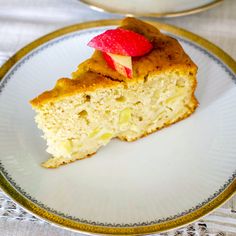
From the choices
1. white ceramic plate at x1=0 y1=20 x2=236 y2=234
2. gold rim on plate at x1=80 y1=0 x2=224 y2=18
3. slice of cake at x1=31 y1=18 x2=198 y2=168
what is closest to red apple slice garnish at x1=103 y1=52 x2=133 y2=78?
slice of cake at x1=31 y1=18 x2=198 y2=168

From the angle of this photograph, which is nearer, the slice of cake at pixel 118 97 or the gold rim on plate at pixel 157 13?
the slice of cake at pixel 118 97

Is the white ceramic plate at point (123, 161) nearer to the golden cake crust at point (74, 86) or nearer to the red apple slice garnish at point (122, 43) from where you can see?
the golden cake crust at point (74, 86)

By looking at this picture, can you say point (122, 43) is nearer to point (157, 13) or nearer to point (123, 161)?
point (123, 161)

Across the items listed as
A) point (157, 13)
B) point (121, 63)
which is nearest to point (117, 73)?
point (121, 63)

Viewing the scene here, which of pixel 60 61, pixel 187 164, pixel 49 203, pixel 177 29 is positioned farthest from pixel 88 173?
pixel 177 29

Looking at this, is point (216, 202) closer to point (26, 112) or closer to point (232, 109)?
point (232, 109)

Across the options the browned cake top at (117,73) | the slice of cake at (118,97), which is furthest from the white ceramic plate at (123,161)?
the browned cake top at (117,73)
